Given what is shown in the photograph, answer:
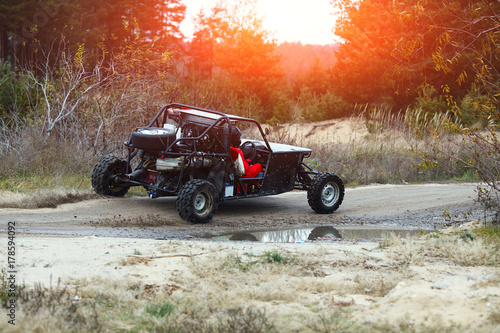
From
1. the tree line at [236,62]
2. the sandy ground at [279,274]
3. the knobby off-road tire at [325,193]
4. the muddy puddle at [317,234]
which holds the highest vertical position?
the tree line at [236,62]

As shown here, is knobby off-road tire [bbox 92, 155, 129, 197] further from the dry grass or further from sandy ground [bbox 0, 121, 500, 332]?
the dry grass

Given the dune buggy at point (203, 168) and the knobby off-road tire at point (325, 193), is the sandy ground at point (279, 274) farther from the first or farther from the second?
the knobby off-road tire at point (325, 193)

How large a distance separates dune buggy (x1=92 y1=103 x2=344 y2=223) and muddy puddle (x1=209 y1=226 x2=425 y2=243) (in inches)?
32.8

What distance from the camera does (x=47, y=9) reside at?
117ft

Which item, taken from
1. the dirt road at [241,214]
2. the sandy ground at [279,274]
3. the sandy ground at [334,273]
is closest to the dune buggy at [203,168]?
the dirt road at [241,214]

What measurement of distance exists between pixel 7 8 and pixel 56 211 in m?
29.0

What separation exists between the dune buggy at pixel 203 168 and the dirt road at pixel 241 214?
35cm

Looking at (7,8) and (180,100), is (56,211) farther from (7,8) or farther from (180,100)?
(7,8)

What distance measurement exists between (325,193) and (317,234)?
2.00 m

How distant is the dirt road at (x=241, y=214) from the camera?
8539 millimetres

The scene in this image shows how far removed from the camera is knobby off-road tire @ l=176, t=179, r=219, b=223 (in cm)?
900

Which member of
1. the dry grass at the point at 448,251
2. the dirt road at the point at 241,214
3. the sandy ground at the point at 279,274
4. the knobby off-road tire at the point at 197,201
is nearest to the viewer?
the sandy ground at the point at 279,274

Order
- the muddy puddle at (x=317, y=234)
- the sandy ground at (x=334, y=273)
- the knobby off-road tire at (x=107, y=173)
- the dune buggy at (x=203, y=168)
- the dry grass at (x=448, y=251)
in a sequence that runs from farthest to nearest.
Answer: the knobby off-road tire at (x=107, y=173) → the dune buggy at (x=203, y=168) → the muddy puddle at (x=317, y=234) → the dry grass at (x=448, y=251) → the sandy ground at (x=334, y=273)

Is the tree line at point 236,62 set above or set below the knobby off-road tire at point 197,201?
above
